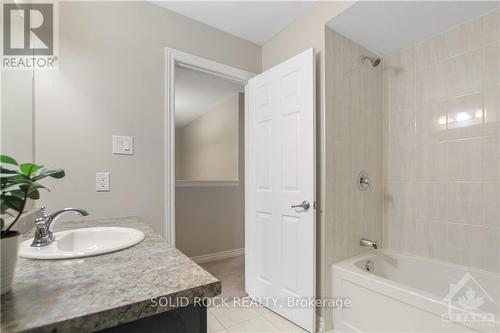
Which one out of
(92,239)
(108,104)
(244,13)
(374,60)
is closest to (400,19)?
(374,60)

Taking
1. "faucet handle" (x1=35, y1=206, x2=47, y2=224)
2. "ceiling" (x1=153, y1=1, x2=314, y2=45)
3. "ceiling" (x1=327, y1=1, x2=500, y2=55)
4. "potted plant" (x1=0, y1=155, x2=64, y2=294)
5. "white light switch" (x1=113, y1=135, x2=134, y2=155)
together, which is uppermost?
"ceiling" (x1=153, y1=1, x2=314, y2=45)

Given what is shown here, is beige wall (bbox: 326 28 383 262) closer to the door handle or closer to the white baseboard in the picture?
the door handle

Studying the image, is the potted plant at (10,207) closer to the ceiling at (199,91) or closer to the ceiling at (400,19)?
the ceiling at (400,19)

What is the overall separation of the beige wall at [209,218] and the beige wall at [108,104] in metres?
1.39

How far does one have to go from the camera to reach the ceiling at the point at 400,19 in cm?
163

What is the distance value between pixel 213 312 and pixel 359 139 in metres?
1.83

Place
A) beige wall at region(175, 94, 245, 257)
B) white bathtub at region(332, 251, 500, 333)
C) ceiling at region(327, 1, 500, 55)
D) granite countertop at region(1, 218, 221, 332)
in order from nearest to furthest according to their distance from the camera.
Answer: granite countertop at region(1, 218, 221, 332)
white bathtub at region(332, 251, 500, 333)
ceiling at region(327, 1, 500, 55)
beige wall at region(175, 94, 245, 257)

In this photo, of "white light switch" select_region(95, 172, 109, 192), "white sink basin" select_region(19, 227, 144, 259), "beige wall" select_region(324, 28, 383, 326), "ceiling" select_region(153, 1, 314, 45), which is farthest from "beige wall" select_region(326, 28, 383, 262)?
"white light switch" select_region(95, 172, 109, 192)

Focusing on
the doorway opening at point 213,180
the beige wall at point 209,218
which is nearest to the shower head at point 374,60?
the doorway opening at point 213,180

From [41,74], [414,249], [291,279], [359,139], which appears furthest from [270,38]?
[414,249]

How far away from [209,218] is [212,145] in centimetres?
168

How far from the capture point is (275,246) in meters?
2.00

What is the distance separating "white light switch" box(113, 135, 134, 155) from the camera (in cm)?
164

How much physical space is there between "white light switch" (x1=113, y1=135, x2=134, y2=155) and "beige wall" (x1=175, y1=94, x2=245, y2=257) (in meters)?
1.49
